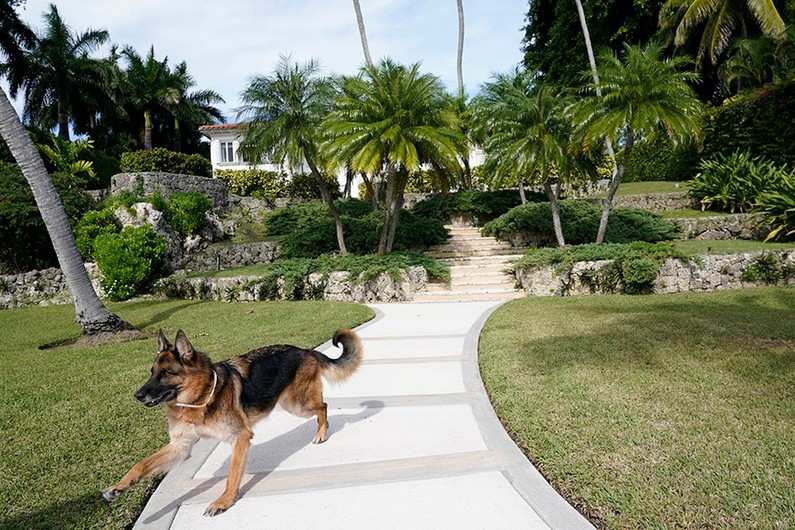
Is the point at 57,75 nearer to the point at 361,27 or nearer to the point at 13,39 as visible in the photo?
the point at 13,39

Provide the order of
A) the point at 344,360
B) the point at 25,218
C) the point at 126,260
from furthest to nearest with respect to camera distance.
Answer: the point at 25,218, the point at 126,260, the point at 344,360

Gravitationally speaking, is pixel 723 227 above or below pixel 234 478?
above

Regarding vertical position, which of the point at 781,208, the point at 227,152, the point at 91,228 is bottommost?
the point at 91,228

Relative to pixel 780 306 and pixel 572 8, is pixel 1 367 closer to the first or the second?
pixel 780 306

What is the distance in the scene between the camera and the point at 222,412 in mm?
2807

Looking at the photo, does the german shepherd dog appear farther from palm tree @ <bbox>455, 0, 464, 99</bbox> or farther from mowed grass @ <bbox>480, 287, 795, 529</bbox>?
palm tree @ <bbox>455, 0, 464, 99</bbox>

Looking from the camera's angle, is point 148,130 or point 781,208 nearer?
point 781,208

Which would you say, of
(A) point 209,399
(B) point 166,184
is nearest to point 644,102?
(A) point 209,399

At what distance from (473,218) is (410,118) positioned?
8.22 m

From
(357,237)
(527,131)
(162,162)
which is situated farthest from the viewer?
(162,162)

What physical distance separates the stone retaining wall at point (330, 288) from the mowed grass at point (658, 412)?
17.3 ft

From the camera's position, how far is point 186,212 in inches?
695

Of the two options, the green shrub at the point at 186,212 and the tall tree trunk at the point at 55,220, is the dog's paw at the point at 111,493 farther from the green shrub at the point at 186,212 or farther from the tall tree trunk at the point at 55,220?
the green shrub at the point at 186,212

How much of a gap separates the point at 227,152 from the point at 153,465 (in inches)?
1302
